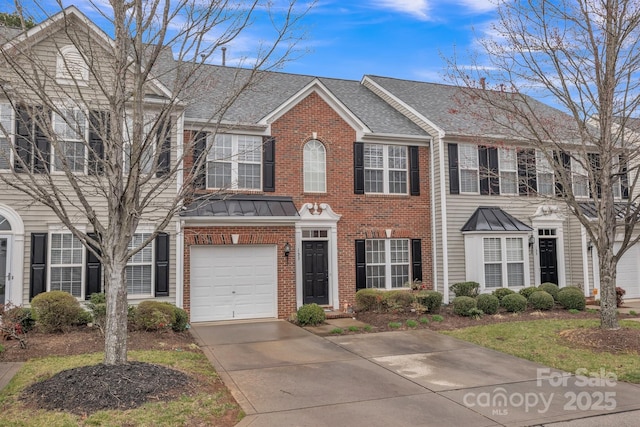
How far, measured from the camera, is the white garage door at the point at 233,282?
524 inches

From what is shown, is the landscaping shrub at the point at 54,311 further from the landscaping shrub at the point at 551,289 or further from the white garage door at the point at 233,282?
the landscaping shrub at the point at 551,289

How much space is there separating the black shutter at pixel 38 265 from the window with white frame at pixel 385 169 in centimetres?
916

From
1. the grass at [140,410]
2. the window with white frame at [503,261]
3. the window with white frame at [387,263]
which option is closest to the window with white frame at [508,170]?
the window with white frame at [503,261]

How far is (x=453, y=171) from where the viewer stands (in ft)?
52.7

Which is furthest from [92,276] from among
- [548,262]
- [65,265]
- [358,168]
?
[548,262]

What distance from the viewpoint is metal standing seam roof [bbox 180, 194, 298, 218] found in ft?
43.1

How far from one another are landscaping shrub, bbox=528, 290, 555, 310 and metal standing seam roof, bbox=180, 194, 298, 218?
7.65 meters

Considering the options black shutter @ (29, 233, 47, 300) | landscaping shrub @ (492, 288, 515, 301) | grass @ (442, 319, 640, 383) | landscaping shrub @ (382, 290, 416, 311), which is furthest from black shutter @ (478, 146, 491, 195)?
black shutter @ (29, 233, 47, 300)

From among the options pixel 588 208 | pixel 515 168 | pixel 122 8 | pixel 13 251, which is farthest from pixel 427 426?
pixel 588 208

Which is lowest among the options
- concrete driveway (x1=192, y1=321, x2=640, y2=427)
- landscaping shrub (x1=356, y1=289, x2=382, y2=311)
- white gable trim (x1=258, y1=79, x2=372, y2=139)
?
concrete driveway (x1=192, y1=321, x2=640, y2=427)

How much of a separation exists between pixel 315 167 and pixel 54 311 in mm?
8084

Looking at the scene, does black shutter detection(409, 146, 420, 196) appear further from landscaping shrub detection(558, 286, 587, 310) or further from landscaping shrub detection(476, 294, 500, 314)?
landscaping shrub detection(558, 286, 587, 310)

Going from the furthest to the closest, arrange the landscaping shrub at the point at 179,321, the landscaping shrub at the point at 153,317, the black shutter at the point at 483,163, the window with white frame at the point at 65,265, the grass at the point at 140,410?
1. the black shutter at the point at 483,163
2. the window with white frame at the point at 65,265
3. the landscaping shrub at the point at 179,321
4. the landscaping shrub at the point at 153,317
5. the grass at the point at 140,410

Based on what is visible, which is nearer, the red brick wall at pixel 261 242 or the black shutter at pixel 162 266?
the black shutter at pixel 162 266
